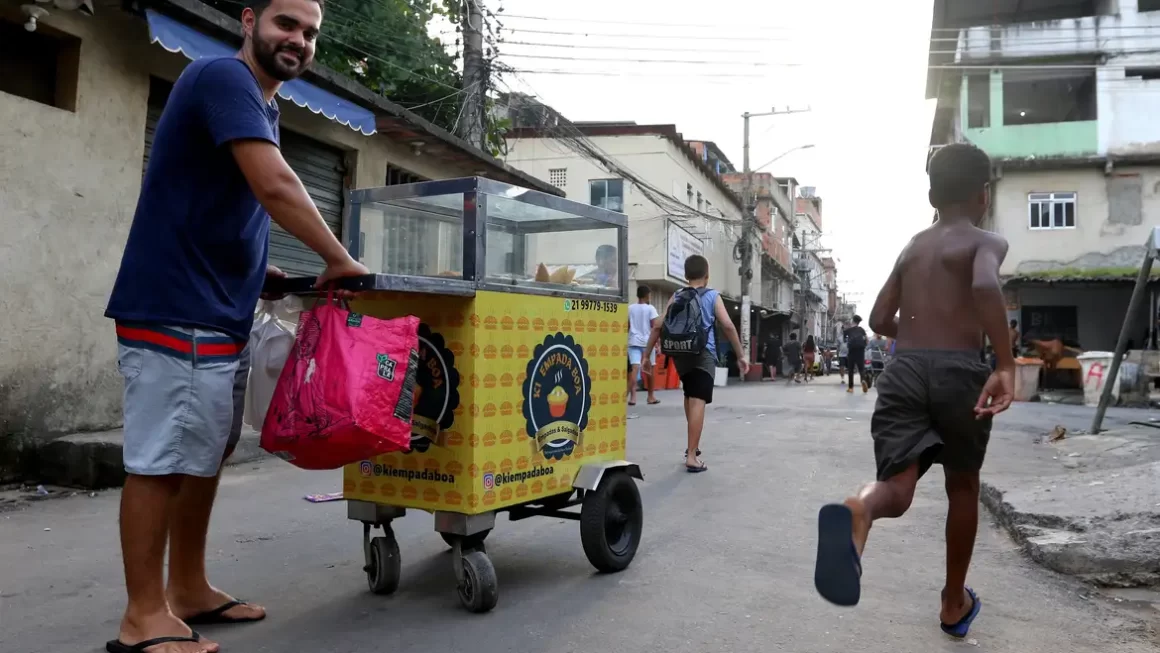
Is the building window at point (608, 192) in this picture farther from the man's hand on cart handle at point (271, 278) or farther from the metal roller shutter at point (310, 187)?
the man's hand on cart handle at point (271, 278)

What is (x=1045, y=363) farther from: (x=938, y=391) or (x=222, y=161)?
(x=222, y=161)

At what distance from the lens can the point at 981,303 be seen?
2.77m

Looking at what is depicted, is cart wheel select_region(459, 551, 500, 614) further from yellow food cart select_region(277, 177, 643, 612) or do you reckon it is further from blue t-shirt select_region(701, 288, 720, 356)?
blue t-shirt select_region(701, 288, 720, 356)

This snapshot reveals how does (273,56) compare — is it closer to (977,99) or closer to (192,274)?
(192,274)

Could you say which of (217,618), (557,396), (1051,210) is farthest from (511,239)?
(1051,210)

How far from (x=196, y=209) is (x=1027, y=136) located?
2814 centimetres

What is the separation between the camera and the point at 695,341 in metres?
6.61

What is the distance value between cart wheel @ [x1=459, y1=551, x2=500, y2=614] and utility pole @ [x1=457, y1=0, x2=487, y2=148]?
10.5m

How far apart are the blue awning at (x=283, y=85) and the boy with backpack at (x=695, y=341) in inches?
133

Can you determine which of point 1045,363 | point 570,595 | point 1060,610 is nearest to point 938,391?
point 1060,610

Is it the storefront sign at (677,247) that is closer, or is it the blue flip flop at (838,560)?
the blue flip flop at (838,560)

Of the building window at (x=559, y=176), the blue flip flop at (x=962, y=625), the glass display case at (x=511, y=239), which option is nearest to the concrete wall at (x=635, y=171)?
the building window at (x=559, y=176)

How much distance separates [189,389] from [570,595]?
167cm

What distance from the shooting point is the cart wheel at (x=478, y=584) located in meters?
3.14
